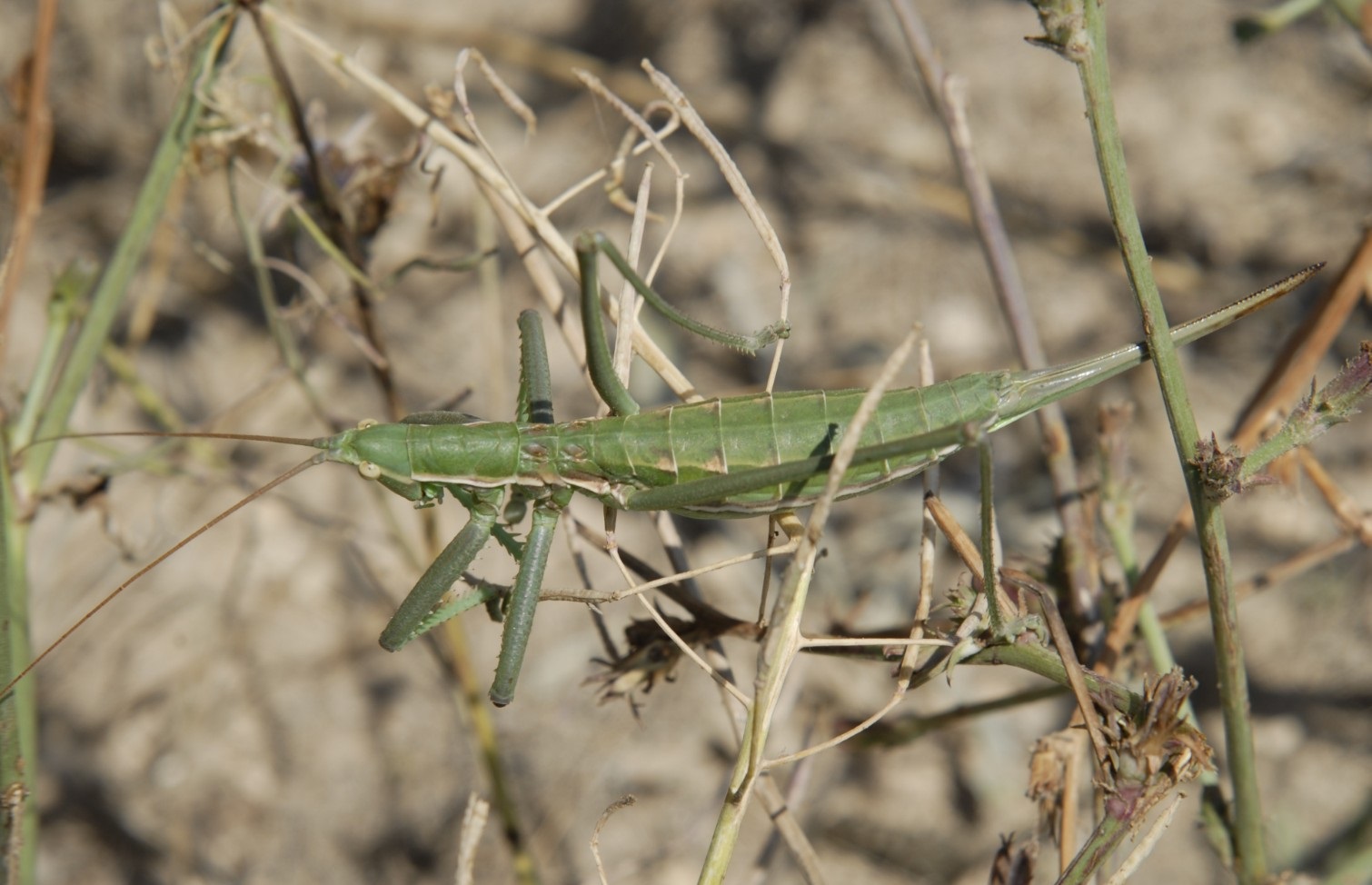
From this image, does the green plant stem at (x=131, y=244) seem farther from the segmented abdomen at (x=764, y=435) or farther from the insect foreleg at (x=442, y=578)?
the segmented abdomen at (x=764, y=435)

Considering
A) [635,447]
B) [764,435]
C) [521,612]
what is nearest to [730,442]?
[764,435]

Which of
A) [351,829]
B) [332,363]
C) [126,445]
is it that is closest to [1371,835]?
[351,829]

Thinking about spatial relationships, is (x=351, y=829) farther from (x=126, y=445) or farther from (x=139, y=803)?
(x=126, y=445)

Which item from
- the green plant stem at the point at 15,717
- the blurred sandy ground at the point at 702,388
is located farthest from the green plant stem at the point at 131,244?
the blurred sandy ground at the point at 702,388

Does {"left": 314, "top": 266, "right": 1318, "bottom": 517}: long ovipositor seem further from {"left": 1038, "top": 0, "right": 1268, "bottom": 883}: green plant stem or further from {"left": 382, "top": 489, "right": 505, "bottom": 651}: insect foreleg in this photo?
{"left": 1038, "top": 0, "right": 1268, "bottom": 883}: green plant stem

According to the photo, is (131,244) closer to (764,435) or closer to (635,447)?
(635,447)

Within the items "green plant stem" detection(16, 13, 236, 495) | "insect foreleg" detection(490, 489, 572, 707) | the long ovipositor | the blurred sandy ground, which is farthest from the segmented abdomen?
"green plant stem" detection(16, 13, 236, 495)
